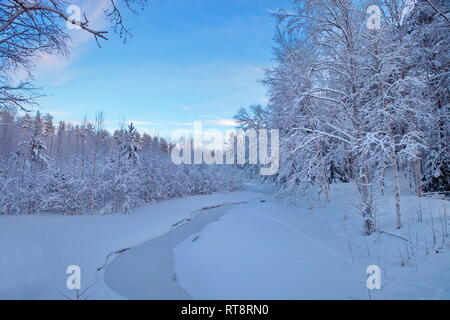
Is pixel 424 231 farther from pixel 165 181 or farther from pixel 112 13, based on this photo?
pixel 165 181

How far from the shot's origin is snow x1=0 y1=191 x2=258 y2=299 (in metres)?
4.20

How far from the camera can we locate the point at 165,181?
2217cm

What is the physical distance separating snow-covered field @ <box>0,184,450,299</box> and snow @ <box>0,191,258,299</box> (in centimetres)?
2

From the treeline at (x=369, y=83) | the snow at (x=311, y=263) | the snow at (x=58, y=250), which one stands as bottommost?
the snow at (x=58, y=250)

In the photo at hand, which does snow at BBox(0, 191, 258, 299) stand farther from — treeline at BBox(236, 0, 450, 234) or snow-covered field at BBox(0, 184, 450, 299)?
treeline at BBox(236, 0, 450, 234)

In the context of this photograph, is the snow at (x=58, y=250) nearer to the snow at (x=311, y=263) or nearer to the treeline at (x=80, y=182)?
the snow at (x=311, y=263)

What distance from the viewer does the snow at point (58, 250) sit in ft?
13.8

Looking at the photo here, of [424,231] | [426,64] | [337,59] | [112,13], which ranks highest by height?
[426,64]

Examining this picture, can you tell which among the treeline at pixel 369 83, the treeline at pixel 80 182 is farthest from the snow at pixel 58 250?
the treeline at pixel 369 83

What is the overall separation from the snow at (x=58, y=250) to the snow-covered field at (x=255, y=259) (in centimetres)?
2

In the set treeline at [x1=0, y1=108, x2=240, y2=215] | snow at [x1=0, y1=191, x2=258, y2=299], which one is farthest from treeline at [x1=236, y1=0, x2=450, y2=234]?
treeline at [x1=0, y1=108, x2=240, y2=215]

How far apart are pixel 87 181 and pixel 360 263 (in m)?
16.1

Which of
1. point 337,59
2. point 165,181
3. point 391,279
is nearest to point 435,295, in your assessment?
point 391,279
